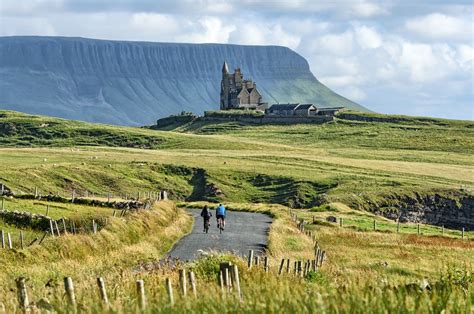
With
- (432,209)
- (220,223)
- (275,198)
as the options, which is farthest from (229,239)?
(432,209)

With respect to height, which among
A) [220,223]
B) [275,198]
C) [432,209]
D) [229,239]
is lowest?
[432,209]

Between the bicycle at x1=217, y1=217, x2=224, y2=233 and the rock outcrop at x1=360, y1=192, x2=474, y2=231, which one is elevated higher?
the bicycle at x1=217, y1=217, x2=224, y2=233

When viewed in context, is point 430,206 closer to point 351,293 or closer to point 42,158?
point 42,158

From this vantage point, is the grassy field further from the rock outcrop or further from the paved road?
the paved road

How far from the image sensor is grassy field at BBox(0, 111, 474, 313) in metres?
13.1

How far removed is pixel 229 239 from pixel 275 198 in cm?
5302

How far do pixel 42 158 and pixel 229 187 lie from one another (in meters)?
23.0

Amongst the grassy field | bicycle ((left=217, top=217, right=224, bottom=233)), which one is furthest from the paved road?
the grassy field

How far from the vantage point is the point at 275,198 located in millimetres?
100188

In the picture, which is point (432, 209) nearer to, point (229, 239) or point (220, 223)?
point (220, 223)

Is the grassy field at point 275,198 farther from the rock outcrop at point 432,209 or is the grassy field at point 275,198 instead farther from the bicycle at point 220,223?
the bicycle at point 220,223

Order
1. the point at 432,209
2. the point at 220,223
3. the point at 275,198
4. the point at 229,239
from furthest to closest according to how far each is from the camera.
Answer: the point at 275,198, the point at 432,209, the point at 220,223, the point at 229,239

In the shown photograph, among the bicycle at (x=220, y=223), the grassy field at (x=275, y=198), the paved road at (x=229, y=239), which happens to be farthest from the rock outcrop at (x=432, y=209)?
the bicycle at (x=220, y=223)

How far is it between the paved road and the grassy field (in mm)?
892
